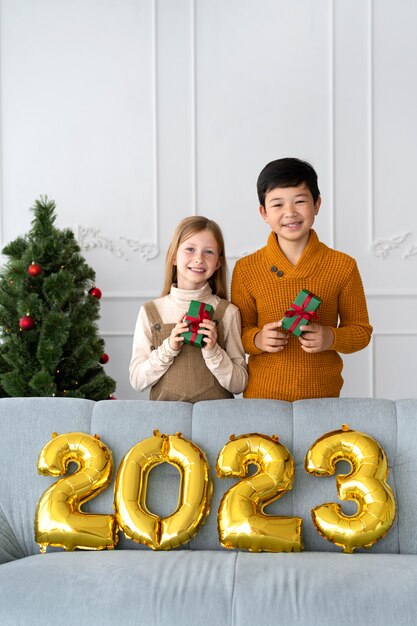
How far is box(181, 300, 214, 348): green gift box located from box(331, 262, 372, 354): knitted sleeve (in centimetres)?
38

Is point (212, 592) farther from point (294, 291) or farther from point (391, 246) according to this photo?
point (391, 246)

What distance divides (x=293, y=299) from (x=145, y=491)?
71 centimetres

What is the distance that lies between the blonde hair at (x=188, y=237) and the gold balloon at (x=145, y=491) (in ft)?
1.84

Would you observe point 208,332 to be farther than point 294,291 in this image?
No

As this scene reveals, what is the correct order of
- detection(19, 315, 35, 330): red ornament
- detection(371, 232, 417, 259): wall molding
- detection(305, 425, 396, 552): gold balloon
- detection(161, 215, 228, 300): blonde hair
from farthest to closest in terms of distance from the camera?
detection(371, 232, 417, 259): wall molding
detection(19, 315, 35, 330): red ornament
detection(161, 215, 228, 300): blonde hair
detection(305, 425, 396, 552): gold balloon

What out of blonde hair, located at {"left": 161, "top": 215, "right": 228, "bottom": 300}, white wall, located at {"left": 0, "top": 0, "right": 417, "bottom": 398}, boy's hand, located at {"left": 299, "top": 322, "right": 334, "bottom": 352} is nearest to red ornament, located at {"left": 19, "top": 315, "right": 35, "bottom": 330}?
white wall, located at {"left": 0, "top": 0, "right": 417, "bottom": 398}

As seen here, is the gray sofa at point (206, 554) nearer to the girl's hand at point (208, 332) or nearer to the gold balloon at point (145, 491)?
the gold balloon at point (145, 491)

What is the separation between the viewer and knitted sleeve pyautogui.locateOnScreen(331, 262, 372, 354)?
7.59 ft

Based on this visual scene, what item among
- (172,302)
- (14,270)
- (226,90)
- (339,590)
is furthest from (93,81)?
(339,590)

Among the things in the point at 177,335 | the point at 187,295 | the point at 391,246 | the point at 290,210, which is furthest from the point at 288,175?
the point at 391,246

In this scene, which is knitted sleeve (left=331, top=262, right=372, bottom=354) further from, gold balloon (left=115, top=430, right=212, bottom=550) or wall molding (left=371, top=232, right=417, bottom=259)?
wall molding (left=371, top=232, right=417, bottom=259)

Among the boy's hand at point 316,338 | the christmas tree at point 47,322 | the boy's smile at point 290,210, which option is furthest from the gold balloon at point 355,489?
the christmas tree at point 47,322

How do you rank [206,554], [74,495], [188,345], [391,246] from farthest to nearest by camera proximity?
[391,246], [188,345], [74,495], [206,554]

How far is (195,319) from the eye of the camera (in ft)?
7.32
